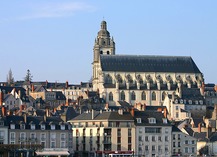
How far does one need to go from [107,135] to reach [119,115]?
2456 mm

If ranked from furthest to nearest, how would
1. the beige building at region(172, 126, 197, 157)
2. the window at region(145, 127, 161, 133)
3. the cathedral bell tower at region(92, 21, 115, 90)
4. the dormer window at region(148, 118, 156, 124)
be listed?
the cathedral bell tower at region(92, 21, 115, 90) < the beige building at region(172, 126, 197, 157) < the dormer window at region(148, 118, 156, 124) < the window at region(145, 127, 161, 133)

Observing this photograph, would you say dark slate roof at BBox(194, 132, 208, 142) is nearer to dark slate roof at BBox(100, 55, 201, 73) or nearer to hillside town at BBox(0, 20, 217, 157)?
hillside town at BBox(0, 20, 217, 157)

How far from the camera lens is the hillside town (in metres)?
90.2

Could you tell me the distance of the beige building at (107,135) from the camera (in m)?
93.2

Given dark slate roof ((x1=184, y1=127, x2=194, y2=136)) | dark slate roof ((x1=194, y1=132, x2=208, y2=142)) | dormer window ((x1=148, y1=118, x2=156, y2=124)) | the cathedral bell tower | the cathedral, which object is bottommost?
dark slate roof ((x1=194, y1=132, x2=208, y2=142))

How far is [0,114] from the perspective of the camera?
93.2 m

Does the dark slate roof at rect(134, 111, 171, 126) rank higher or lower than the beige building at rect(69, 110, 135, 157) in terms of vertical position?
higher

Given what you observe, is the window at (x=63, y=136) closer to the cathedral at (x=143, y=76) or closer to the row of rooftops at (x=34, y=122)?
the row of rooftops at (x=34, y=122)

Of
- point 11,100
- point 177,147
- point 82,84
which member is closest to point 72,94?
point 82,84

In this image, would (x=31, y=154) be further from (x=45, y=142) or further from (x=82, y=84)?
(x=82, y=84)

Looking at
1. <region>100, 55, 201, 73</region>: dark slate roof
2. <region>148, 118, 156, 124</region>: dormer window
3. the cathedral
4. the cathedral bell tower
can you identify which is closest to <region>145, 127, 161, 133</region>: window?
<region>148, 118, 156, 124</region>: dormer window

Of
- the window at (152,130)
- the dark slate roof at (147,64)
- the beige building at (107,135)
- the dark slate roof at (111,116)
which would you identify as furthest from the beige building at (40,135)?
the dark slate roof at (147,64)

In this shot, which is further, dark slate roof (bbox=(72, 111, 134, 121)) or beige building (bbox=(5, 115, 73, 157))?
dark slate roof (bbox=(72, 111, 134, 121))

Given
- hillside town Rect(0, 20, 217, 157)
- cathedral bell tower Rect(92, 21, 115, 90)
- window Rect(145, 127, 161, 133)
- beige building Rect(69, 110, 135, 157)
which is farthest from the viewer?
cathedral bell tower Rect(92, 21, 115, 90)
